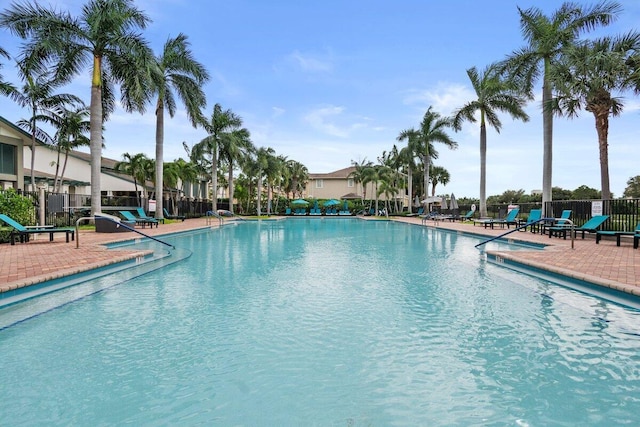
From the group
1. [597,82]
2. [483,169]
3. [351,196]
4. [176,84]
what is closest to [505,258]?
[597,82]

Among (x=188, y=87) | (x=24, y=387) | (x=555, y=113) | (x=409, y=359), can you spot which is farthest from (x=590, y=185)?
(x=24, y=387)

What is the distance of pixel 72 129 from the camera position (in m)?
25.1

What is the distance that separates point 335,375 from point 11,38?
800 inches

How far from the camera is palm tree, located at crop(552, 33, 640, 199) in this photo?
13.3 meters

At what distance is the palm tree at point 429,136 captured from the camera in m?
34.6

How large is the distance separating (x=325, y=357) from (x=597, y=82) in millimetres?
14589

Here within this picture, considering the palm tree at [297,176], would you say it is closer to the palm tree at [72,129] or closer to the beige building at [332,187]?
the beige building at [332,187]

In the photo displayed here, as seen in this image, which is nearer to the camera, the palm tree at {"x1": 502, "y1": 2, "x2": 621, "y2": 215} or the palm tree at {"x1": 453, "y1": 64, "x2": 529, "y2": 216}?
the palm tree at {"x1": 502, "y1": 2, "x2": 621, "y2": 215}

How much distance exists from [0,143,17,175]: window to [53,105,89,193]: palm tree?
4.74m

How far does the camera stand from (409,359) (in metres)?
3.64

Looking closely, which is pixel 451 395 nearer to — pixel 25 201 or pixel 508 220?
pixel 25 201

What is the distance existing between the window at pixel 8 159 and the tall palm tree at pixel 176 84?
7.01 m

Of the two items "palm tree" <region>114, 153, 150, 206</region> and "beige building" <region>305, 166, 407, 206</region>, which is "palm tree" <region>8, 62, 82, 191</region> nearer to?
"palm tree" <region>114, 153, 150, 206</region>

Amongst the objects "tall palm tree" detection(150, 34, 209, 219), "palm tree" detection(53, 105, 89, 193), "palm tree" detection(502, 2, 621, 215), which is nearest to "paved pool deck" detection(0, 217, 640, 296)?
"palm tree" detection(502, 2, 621, 215)
